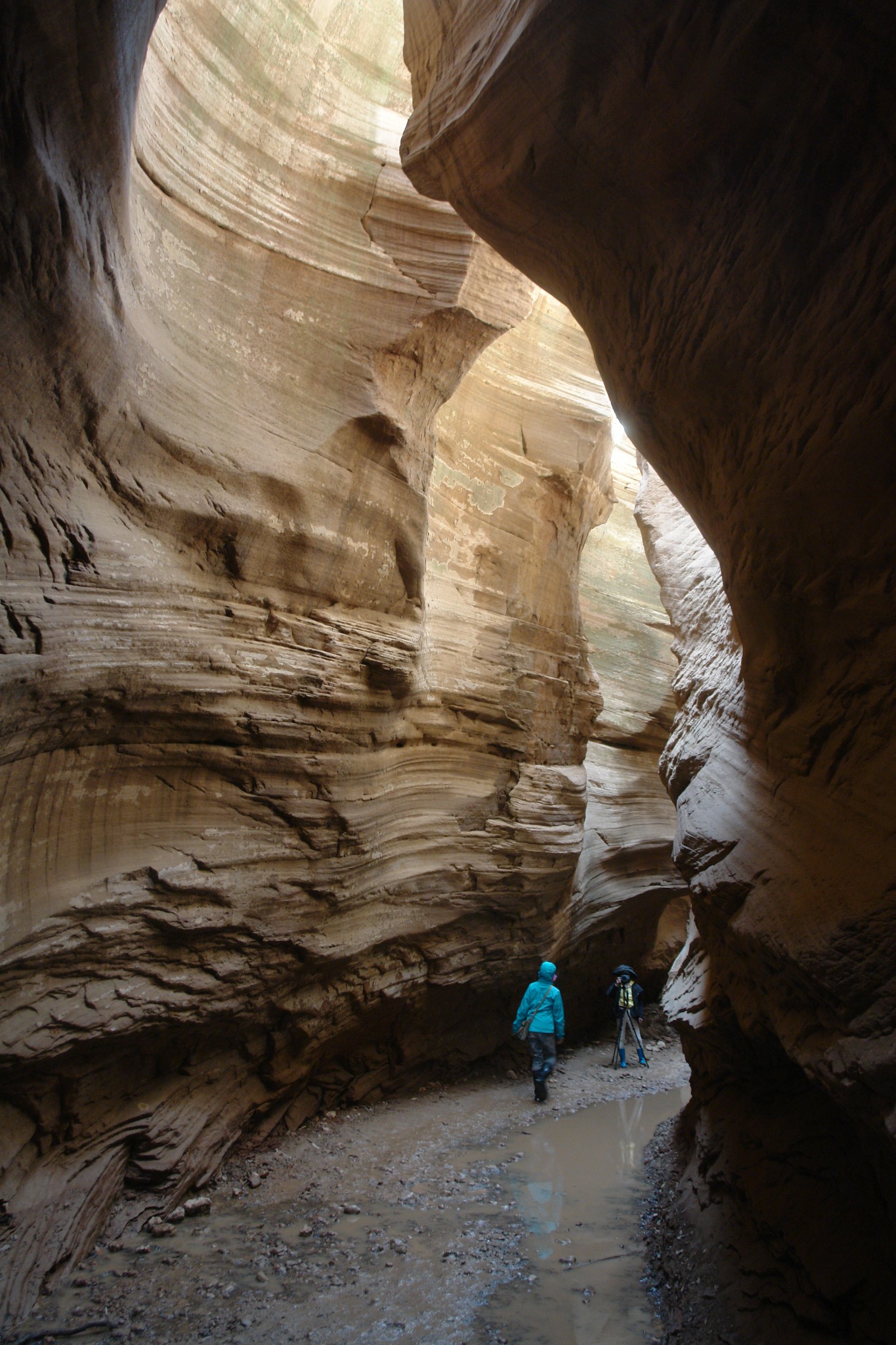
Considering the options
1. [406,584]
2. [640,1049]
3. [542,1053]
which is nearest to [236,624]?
[406,584]

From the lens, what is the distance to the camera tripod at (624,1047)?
29.9 ft

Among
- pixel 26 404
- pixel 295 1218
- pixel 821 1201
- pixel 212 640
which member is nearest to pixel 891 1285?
pixel 821 1201

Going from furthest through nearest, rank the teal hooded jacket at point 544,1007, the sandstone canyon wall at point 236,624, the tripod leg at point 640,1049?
1. the tripod leg at point 640,1049
2. the teal hooded jacket at point 544,1007
3. the sandstone canyon wall at point 236,624

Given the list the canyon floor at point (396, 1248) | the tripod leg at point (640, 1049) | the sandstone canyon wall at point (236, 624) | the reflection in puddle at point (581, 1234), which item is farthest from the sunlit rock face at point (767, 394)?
the tripod leg at point (640, 1049)

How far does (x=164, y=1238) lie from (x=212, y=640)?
3658mm

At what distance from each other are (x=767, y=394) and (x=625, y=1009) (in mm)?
8230

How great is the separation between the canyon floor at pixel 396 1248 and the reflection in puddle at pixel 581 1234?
12 mm

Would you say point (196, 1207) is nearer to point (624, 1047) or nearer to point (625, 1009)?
point (624, 1047)

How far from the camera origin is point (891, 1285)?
3.07 metres

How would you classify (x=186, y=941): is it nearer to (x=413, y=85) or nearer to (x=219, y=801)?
(x=219, y=801)

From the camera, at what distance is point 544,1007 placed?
25.2 ft

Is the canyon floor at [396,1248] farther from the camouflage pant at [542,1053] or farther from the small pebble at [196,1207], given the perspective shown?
the camouflage pant at [542,1053]

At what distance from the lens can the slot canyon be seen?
115 inches

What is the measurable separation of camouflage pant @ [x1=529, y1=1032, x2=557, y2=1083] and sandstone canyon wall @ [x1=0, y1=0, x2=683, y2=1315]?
0.70 metres
